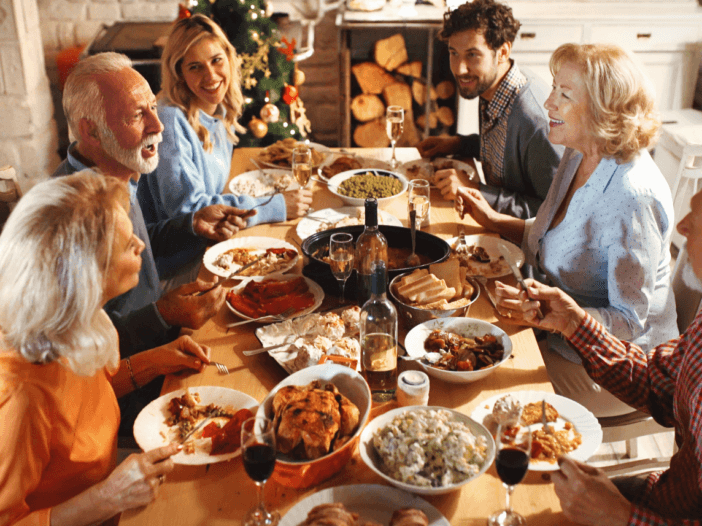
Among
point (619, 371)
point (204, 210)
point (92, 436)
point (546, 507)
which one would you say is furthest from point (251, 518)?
point (204, 210)

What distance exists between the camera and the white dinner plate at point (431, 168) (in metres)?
2.80

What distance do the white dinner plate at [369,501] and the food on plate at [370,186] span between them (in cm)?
150

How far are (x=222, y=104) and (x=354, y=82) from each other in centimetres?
207

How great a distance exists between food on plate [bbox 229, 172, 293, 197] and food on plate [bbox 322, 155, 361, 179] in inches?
6.4

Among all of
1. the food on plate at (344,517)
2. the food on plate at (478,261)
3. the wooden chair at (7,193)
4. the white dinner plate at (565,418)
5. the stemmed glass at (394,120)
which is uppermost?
the stemmed glass at (394,120)

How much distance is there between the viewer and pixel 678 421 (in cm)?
147

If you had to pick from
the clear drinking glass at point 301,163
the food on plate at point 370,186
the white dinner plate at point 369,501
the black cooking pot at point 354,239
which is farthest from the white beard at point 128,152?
the white dinner plate at point 369,501

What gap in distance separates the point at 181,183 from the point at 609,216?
5.11 feet

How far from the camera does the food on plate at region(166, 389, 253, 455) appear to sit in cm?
130

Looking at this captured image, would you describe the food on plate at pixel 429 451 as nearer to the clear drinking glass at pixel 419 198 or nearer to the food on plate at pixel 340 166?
the clear drinking glass at pixel 419 198

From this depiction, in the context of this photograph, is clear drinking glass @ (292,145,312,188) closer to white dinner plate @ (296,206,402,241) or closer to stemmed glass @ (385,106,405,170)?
white dinner plate @ (296,206,402,241)

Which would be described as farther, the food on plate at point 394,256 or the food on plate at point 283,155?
the food on plate at point 283,155

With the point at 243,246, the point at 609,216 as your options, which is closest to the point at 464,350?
the point at 609,216

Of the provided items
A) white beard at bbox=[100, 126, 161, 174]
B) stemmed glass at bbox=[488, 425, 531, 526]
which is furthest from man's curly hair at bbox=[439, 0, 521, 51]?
stemmed glass at bbox=[488, 425, 531, 526]
